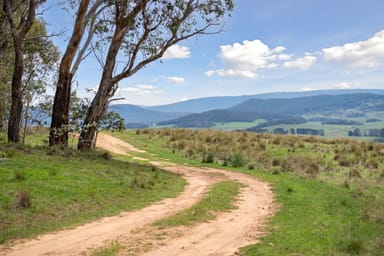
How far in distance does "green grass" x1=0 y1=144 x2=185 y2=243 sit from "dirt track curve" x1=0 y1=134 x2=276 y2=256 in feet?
2.03

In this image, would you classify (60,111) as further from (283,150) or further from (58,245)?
(283,150)

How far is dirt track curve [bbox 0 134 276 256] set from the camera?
762cm

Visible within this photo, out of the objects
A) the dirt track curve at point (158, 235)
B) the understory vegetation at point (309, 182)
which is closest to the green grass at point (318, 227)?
the understory vegetation at point (309, 182)

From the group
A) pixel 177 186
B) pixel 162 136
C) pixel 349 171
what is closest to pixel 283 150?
pixel 349 171

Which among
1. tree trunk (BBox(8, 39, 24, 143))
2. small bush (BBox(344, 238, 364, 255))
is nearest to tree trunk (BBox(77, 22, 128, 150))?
tree trunk (BBox(8, 39, 24, 143))

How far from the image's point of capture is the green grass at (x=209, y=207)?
1011 centimetres

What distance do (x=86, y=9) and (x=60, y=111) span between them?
5.31 metres

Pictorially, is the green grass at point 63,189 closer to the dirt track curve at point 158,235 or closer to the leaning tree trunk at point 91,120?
the dirt track curve at point 158,235

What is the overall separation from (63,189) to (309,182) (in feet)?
40.0

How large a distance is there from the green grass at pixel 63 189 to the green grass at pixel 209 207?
5.32 ft

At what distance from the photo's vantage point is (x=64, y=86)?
67.6 feet

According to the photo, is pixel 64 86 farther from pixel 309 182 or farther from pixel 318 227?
pixel 318 227

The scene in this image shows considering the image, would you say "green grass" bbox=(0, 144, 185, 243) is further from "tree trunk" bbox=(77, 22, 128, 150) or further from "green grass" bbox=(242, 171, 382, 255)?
"green grass" bbox=(242, 171, 382, 255)

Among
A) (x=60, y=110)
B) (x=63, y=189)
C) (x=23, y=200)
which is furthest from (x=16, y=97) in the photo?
(x=23, y=200)
